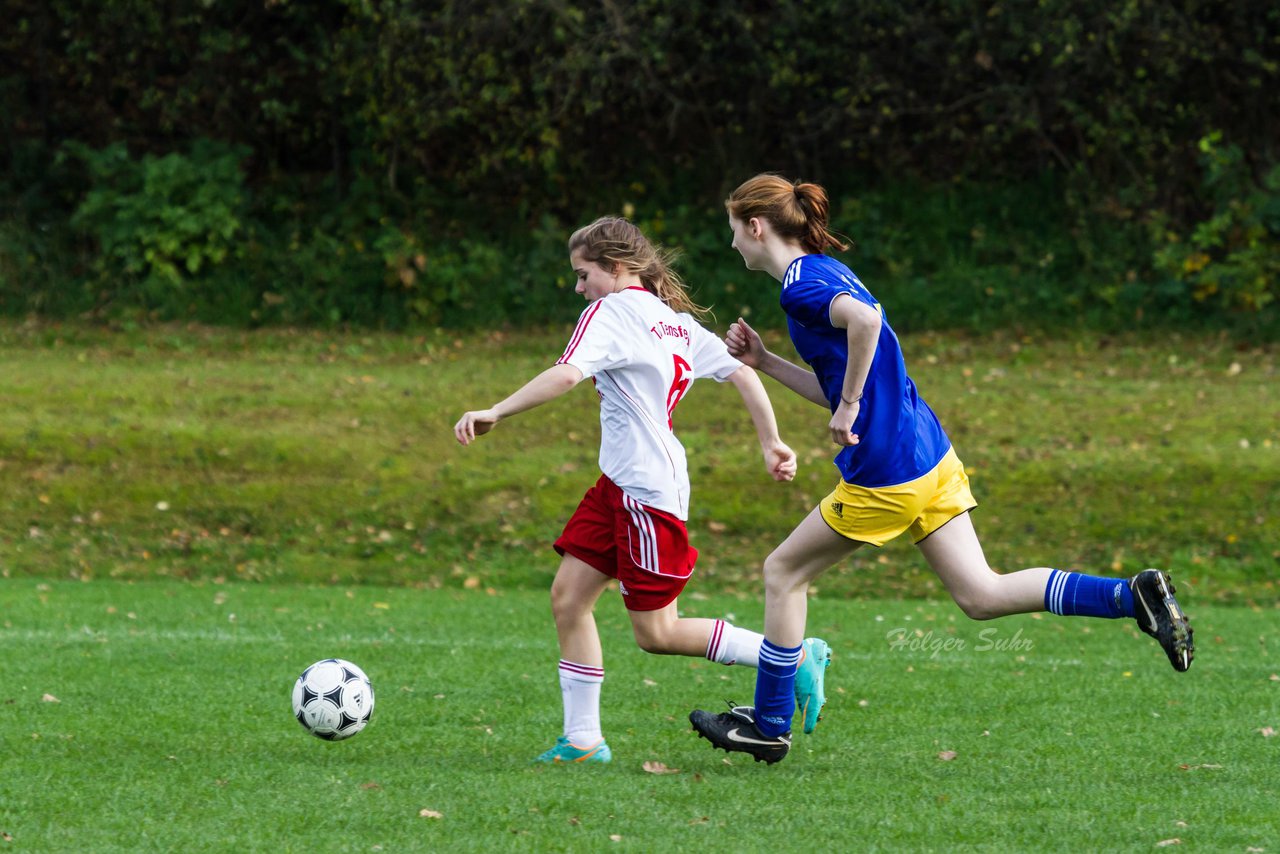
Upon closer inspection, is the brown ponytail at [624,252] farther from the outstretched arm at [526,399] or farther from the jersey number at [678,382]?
the outstretched arm at [526,399]

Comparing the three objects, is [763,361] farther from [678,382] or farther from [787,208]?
[787,208]

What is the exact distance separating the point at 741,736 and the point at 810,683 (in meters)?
0.35

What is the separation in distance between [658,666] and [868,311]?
3.47 meters

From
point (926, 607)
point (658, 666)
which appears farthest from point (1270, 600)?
point (658, 666)

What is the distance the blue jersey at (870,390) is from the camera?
5227 mm

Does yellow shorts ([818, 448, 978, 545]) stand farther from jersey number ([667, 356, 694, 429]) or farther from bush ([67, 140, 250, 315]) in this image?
bush ([67, 140, 250, 315])

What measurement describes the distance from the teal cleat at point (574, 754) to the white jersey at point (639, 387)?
0.94 meters

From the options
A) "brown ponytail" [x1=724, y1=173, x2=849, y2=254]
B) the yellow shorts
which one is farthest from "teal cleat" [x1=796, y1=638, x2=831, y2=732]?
"brown ponytail" [x1=724, y1=173, x2=849, y2=254]

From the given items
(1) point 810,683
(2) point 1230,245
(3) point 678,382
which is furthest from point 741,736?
(2) point 1230,245

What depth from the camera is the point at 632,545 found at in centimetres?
542

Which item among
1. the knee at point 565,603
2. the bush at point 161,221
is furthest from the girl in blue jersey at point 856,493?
the bush at point 161,221

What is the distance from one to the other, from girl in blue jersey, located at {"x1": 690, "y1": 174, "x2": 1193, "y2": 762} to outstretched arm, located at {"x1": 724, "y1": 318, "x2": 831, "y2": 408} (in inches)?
0.5

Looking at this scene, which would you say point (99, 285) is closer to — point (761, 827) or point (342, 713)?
point (342, 713)

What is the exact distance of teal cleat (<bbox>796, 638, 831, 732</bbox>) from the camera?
5.71 metres
